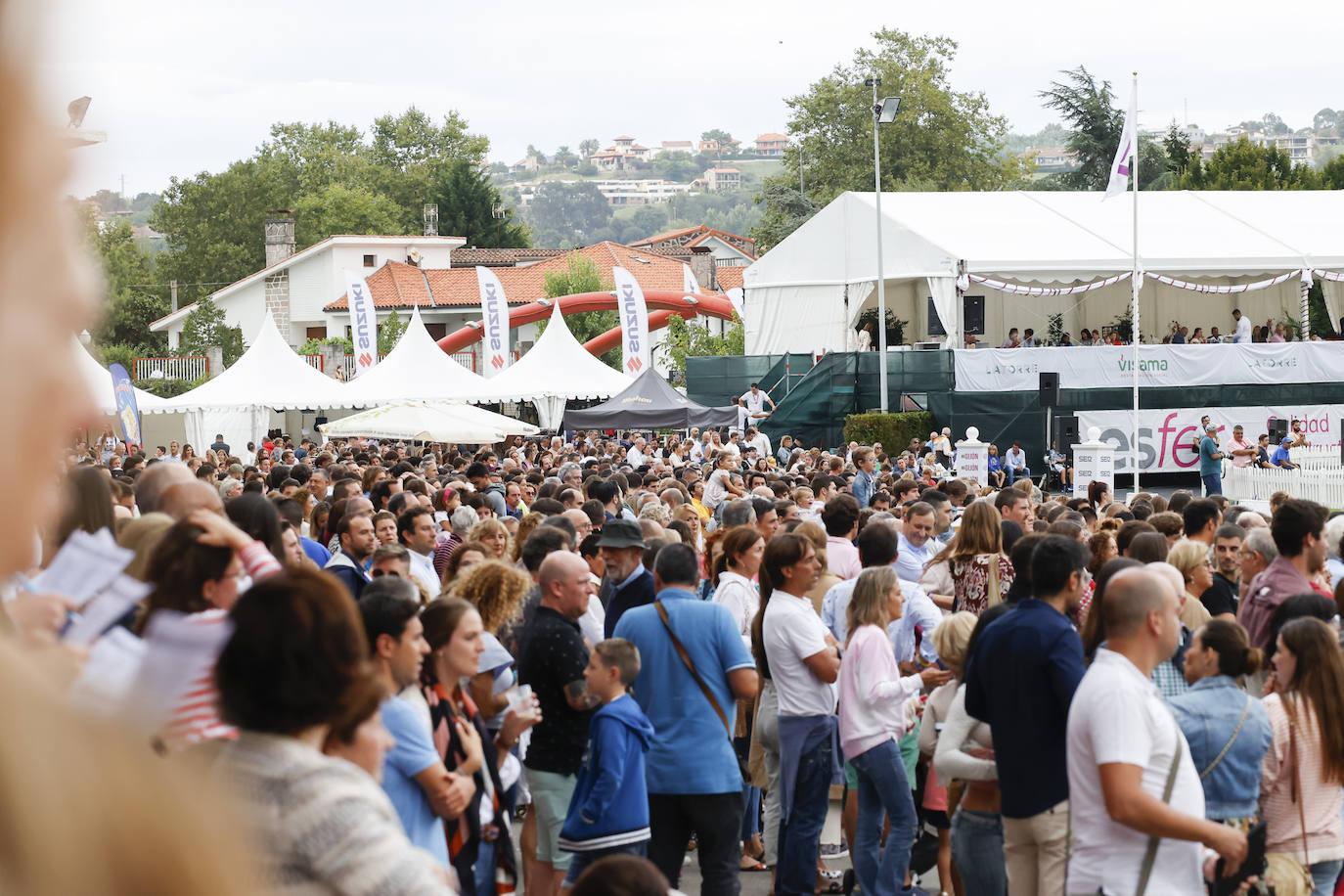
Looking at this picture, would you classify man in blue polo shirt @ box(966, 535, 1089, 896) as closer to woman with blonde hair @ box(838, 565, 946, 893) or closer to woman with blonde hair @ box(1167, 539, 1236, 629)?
woman with blonde hair @ box(838, 565, 946, 893)

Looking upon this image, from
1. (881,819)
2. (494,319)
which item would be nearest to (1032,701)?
(881,819)

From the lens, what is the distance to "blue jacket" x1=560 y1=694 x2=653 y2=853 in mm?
5578

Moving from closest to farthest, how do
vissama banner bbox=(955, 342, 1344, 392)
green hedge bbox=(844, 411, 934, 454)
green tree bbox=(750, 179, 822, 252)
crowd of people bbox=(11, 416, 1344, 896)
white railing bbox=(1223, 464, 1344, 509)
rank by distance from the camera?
crowd of people bbox=(11, 416, 1344, 896) < white railing bbox=(1223, 464, 1344, 509) < green hedge bbox=(844, 411, 934, 454) < vissama banner bbox=(955, 342, 1344, 392) < green tree bbox=(750, 179, 822, 252)

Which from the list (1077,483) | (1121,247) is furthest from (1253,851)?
(1121,247)

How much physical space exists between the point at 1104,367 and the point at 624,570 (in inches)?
962

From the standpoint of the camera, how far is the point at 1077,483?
70.9ft

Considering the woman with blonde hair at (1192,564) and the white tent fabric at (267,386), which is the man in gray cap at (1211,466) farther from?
the woman with blonde hair at (1192,564)

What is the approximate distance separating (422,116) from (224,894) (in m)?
110

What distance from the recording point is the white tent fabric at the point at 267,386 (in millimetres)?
28484

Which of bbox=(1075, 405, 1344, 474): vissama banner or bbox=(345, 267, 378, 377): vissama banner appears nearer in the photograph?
bbox=(1075, 405, 1344, 474): vissama banner

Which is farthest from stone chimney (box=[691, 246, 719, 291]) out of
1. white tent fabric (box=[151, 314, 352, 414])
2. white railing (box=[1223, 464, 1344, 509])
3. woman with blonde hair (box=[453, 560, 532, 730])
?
woman with blonde hair (box=[453, 560, 532, 730])

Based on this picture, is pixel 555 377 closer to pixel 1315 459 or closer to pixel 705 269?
pixel 1315 459

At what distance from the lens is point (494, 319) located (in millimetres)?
36062

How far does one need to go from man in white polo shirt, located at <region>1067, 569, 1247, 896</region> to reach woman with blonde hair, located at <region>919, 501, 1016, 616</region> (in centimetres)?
319
